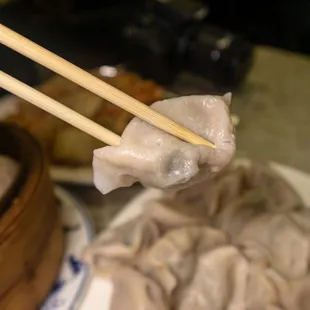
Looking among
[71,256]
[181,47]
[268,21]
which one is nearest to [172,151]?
[71,256]

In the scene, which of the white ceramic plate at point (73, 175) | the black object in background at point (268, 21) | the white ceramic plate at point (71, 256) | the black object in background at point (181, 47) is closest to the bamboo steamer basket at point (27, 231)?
the white ceramic plate at point (71, 256)

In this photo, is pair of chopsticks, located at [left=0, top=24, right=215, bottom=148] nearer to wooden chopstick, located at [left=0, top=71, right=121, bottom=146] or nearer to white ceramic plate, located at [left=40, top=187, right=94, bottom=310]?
wooden chopstick, located at [left=0, top=71, right=121, bottom=146]

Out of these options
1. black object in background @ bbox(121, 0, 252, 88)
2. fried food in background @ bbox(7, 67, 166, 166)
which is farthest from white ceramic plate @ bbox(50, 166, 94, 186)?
black object in background @ bbox(121, 0, 252, 88)

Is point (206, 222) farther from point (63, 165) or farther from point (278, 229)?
point (63, 165)

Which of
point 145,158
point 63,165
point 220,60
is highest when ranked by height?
point 145,158

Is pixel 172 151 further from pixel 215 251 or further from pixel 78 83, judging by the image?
pixel 215 251

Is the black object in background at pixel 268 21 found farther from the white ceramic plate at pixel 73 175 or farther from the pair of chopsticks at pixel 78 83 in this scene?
the pair of chopsticks at pixel 78 83

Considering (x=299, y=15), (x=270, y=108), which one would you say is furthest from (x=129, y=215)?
→ (x=299, y=15)
